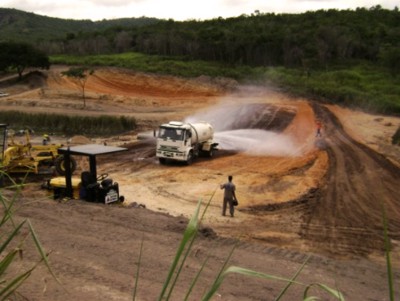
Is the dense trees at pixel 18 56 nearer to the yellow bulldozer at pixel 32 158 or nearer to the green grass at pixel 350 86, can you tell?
the green grass at pixel 350 86

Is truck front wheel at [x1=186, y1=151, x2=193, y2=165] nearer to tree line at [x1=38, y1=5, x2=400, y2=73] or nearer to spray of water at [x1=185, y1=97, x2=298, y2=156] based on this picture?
spray of water at [x1=185, y1=97, x2=298, y2=156]

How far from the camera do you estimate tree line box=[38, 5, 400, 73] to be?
252 feet

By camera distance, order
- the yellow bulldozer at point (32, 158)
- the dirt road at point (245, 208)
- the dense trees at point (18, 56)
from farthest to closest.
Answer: the dense trees at point (18, 56) < the yellow bulldozer at point (32, 158) < the dirt road at point (245, 208)

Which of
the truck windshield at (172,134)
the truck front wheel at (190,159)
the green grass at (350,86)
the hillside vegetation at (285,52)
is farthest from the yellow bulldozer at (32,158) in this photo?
the hillside vegetation at (285,52)

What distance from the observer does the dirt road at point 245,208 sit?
1036 cm

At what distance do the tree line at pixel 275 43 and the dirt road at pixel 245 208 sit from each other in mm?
31125

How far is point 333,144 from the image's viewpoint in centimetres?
3275

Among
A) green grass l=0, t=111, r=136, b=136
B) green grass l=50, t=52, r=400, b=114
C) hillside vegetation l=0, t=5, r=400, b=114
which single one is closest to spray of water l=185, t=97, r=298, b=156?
green grass l=0, t=111, r=136, b=136

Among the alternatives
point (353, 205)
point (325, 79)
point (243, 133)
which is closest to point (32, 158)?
point (353, 205)

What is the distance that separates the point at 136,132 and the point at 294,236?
913 inches

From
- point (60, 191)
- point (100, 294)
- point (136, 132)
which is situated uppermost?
point (100, 294)

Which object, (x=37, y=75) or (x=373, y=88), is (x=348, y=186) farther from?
(x=37, y=75)

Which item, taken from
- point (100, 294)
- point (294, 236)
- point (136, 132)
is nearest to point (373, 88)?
point (136, 132)

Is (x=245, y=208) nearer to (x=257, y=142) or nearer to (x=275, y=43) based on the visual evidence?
(x=257, y=142)
